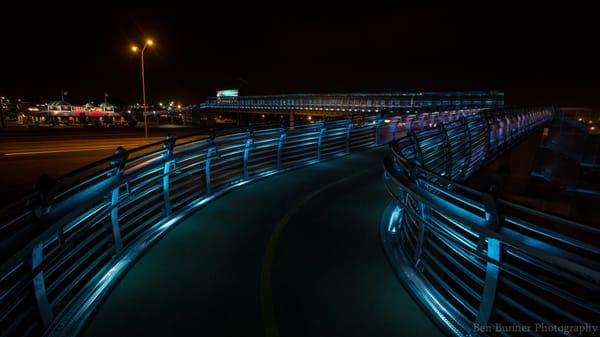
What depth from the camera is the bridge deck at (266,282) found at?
11.0 feet

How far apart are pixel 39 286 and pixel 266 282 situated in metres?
2.21

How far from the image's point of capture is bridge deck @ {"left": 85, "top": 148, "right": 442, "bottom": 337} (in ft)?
11.0

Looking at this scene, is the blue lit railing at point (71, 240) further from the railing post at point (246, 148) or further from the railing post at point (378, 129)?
the railing post at point (378, 129)

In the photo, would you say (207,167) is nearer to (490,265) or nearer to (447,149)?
(490,265)

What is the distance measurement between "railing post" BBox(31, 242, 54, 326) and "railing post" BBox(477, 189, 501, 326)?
3673 millimetres

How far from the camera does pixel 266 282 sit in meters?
4.18

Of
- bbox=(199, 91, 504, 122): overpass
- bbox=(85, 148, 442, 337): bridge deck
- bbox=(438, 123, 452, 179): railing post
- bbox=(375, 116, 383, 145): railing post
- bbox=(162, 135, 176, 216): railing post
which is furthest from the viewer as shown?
bbox=(199, 91, 504, 122): overpass

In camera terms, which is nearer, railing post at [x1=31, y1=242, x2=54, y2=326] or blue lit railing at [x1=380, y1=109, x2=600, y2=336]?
blue lit railing at [x1=380, y1=109, x2=600, y2=336]

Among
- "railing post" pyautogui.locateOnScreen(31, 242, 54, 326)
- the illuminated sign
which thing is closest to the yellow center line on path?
"railing post" pyautogui.locateOnScreen(31, 242, 54, 326)

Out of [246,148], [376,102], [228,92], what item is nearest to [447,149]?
[246,148]

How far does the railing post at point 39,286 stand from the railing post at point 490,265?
367 cm

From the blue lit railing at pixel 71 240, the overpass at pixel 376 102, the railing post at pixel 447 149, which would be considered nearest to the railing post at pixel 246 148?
the blue lit railing at pixel 71 240

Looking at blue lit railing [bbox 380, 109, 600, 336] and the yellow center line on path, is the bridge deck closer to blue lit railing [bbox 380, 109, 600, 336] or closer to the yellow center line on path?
the yellow center line on path

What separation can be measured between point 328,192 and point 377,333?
209 inches
